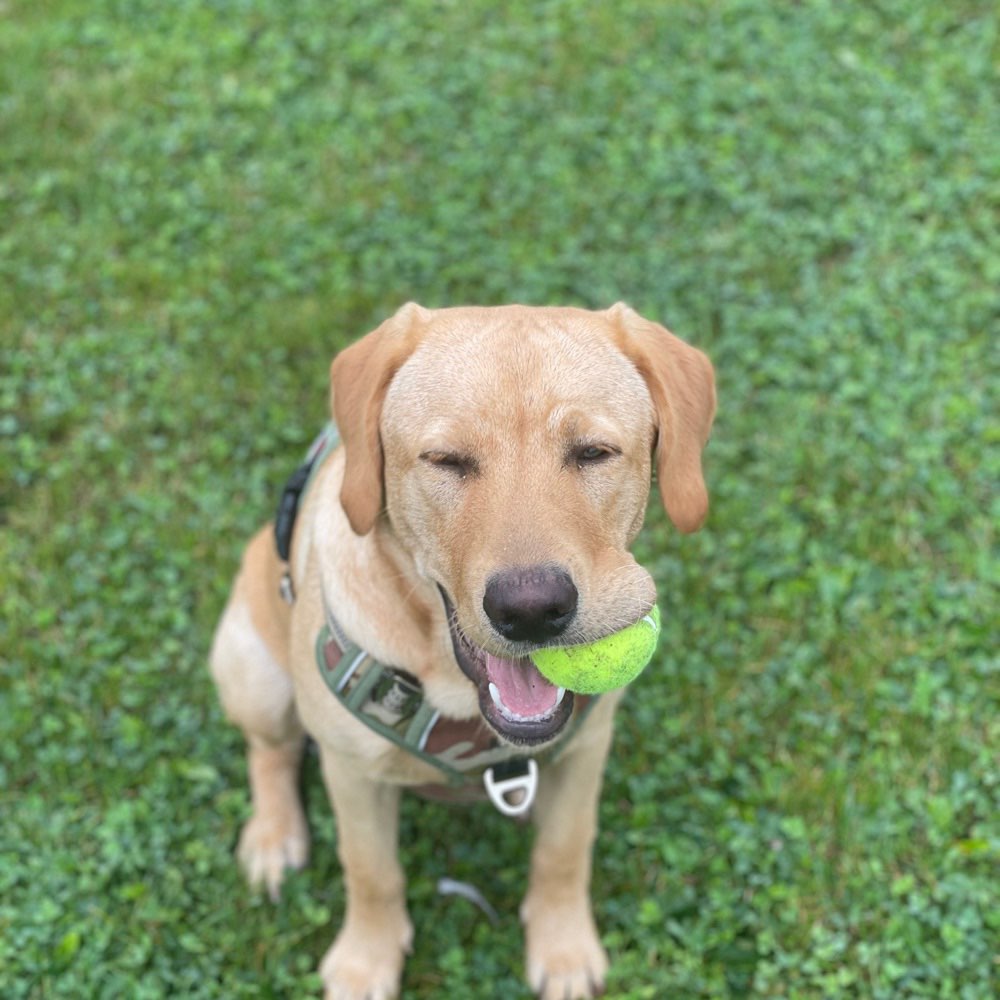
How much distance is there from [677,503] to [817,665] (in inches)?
73.8

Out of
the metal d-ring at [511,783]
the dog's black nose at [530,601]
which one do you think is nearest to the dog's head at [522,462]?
the dog's black nose at [530,601]

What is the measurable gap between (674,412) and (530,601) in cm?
78

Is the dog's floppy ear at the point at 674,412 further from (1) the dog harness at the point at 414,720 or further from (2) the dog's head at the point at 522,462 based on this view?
(1) the dog harness at the point at 414,720

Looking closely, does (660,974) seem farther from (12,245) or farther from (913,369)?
(12,245)

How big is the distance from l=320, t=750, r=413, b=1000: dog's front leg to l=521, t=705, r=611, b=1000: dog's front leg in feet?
1.52

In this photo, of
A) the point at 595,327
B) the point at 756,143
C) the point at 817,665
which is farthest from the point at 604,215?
the point at 595,327

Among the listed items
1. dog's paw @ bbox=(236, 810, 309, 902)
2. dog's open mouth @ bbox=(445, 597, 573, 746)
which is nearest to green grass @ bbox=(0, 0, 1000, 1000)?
dog's paw @ bbox=(236, 810, 309, 902)

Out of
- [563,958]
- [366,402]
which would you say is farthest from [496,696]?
[563,958]

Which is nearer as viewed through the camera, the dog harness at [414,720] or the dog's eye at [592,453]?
the dog's eye at [592,453]

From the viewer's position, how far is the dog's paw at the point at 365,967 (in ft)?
13.3

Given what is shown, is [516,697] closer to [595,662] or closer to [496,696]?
[496,696]

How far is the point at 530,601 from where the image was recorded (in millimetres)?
2770

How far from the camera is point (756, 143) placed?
665 cm

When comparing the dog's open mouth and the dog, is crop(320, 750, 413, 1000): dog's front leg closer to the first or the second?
the dog
